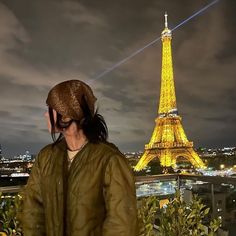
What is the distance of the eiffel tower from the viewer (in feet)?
94.8

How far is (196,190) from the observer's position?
3127mm

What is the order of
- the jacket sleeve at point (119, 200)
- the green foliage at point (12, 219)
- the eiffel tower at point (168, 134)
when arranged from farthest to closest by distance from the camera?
1. the eiffel tower at point (168, 134)
2. the green foliage at point (12, 219)
3. the jacket sleeve at point (119, 200)

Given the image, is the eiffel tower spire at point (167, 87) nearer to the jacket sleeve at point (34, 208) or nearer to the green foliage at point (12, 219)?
the green foliage at point (12, 219)

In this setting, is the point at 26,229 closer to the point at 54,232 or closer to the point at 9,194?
the point at 54,232

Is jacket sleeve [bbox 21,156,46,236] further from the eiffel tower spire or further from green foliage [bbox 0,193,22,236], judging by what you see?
the eiffel tower spire

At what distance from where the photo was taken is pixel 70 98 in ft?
4.53

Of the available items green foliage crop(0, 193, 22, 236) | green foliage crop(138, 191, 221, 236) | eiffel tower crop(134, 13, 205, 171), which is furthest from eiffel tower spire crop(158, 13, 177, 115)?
green foliage crop(0, 193, 22, 236)

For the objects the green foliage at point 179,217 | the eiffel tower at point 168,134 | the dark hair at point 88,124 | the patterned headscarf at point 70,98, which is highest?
the eiffel tower at point 168,134

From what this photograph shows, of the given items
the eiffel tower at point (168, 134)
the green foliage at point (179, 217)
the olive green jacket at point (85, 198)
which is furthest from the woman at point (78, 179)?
the eiffel tower at point (168, 134)

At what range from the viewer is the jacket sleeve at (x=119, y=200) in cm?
123

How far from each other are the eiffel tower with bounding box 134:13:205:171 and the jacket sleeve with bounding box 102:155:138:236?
88.6ft

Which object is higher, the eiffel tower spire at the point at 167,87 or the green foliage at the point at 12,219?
the eiffel tower spire at the point at 167,87

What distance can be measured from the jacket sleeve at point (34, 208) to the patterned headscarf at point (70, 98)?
24cm

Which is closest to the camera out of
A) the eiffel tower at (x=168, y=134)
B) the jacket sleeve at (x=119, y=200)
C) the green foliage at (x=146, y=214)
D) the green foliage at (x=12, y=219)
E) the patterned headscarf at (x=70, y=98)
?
the jacket sleeve at (x=119, y=200)
